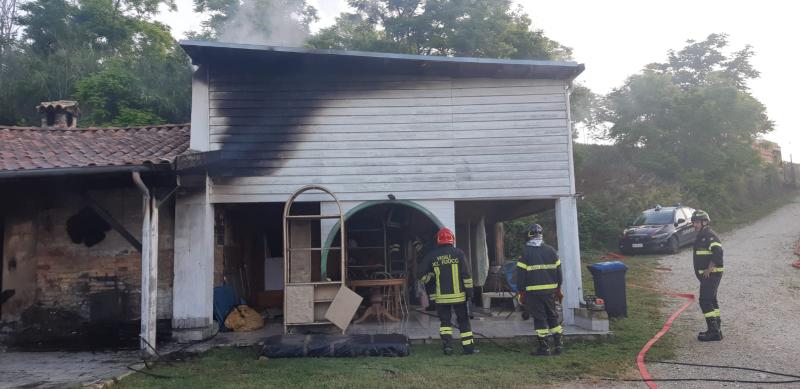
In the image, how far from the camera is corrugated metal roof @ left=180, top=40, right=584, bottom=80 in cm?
916

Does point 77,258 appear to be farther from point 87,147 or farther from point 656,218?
point 656,218

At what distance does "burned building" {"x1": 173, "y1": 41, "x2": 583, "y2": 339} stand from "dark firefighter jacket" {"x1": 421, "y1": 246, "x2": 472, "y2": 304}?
174 centimetres

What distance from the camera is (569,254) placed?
9570 mm

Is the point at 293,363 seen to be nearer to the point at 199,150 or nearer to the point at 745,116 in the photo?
the point at 199,150

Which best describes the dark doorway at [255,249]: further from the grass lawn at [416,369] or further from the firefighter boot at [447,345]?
the firefighter boot at [447,345]

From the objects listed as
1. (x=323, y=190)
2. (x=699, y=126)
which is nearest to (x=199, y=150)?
(x=323, y=190)

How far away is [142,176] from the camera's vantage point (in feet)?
25.9

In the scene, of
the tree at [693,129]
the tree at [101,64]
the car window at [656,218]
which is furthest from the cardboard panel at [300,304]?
the tree at [693,129]

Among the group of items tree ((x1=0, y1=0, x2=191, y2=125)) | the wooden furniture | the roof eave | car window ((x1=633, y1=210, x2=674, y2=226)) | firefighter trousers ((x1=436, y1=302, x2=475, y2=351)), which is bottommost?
firefighter trousers ((x1=436, y1=302, x2=475, y2=351))

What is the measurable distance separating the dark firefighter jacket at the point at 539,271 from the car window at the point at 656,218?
42.7 ft

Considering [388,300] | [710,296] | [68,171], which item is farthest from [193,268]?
[710,296]

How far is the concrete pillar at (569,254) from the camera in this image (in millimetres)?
9398

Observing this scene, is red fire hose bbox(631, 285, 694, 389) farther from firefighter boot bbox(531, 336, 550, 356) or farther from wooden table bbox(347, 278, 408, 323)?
wooden table bbox(347, 278, 408, 323)

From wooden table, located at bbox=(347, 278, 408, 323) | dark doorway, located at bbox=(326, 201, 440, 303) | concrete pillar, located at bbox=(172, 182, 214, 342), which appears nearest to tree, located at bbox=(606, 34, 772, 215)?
dark doorway, located at bbox=(326, 201, 440, 303)
